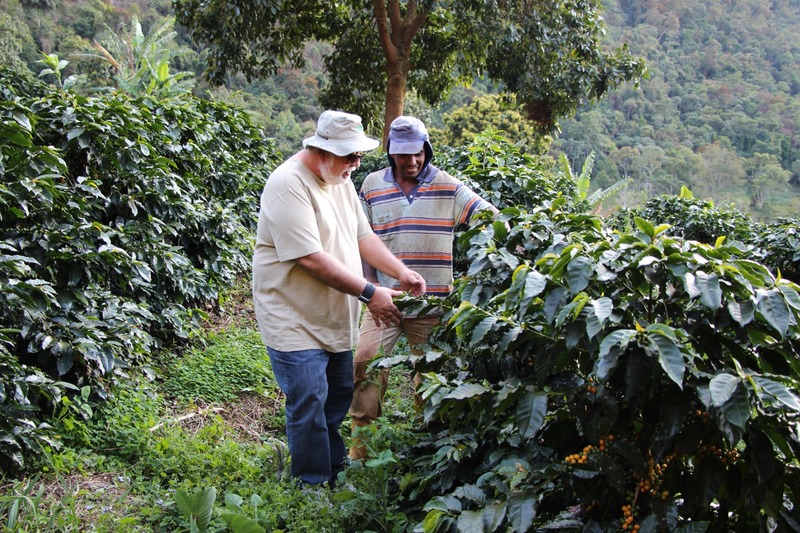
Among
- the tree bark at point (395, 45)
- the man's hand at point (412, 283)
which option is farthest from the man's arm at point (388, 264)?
the tree bark at point (395, 45)

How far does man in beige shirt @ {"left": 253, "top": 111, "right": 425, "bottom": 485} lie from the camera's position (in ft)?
10.5

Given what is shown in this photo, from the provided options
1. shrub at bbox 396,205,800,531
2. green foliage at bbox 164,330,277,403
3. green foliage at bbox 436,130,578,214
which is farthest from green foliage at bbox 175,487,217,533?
green foliage at bbox 436,130,578,214

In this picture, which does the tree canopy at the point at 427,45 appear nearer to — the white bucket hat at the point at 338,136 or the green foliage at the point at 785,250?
the green foliage at the point at 785,250

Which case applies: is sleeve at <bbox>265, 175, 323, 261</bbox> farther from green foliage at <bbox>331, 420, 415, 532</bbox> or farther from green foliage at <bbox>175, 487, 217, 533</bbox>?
green foliage at <bbox>175, 487, 217, 533</bbox>

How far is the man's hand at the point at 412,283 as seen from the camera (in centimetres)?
361

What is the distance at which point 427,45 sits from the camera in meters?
15.8

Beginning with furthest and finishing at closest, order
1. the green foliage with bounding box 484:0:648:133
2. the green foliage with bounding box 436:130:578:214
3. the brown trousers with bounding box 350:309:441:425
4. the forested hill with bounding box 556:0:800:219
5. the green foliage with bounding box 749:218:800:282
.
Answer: the forested hill with bounding box 556:0:800:219 → the green foliage with bounding box 484:0:648:133 → the green foliage with bounding box 749:218:800:282 → the green foliage with bounding box 436:130:578:214 → the brown trousers with bounding box 350:309:441:425

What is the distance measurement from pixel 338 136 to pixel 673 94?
58564 mm

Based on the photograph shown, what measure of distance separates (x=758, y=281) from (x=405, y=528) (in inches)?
66.7

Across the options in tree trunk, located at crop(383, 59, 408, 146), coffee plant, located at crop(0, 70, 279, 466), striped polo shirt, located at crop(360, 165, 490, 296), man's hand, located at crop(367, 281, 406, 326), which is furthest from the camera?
tree trunk, located at crop(383, 59, 408, 146)

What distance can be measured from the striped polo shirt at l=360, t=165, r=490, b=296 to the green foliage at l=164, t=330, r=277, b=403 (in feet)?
5.86

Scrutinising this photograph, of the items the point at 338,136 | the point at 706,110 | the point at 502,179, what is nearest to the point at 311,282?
the point at 338,136

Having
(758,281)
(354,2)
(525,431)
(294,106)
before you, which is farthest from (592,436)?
(294,106)

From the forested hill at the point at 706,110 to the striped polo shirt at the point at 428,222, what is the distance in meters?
40.4
